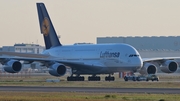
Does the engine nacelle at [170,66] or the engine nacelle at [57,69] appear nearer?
the engine nacelle at [57,69]

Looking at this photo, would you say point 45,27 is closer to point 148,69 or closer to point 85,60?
point 85,60

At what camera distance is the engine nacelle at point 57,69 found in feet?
267

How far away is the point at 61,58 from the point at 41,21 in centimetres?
747

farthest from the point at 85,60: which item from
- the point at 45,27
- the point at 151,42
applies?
the point at 151,42

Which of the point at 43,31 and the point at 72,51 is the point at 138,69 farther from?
the point at 43,31

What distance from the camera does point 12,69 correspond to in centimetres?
8031

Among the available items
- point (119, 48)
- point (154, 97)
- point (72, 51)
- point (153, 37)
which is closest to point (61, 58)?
point (72, 51)

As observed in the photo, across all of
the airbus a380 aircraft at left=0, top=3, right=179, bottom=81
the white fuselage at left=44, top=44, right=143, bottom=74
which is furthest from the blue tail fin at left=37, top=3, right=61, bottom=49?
the white fuselage at left=44, top=44, right=143, bottom=74

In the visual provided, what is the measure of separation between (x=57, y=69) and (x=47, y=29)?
12276mm

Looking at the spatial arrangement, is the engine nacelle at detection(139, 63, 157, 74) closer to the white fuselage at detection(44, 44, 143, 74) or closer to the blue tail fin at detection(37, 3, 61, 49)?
the white fuselage at detection(44, 44, 143, 74)

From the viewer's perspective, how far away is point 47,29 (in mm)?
92375

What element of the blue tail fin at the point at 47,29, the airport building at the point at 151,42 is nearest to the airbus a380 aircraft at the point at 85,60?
the blue tail fin at the point at 47,29

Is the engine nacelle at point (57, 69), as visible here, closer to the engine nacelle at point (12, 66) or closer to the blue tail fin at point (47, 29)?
the engine nacelle at point (12, 66)

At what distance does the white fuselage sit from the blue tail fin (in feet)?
10.7
